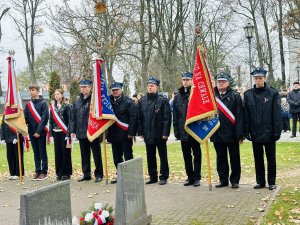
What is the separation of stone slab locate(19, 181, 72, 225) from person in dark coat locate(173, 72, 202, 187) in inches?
171

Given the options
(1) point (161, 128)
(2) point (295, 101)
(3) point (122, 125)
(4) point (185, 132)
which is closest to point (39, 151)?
(3) point (122, 125)

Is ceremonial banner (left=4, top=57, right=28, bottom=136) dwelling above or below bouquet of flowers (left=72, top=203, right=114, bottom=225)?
above

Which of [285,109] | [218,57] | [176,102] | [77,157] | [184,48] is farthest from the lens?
[218,57]

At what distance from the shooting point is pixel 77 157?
14.9 metres

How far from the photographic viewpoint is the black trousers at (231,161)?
798 cm

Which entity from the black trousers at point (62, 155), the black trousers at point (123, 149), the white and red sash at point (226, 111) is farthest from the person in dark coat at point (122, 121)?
the white and red sash at point (226, 111)

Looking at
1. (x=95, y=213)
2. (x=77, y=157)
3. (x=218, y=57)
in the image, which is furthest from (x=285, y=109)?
(x=218, y=57)

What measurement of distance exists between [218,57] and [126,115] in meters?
35.8

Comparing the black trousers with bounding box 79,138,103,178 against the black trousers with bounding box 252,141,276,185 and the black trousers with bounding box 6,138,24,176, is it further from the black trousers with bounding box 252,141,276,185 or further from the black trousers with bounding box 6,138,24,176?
the black trousers with bounding box 252,141,276,185

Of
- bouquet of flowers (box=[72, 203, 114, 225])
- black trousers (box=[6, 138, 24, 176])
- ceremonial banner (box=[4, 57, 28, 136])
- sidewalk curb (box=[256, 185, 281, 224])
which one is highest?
ceremonial banner (box=[4, 57, 28, 136])

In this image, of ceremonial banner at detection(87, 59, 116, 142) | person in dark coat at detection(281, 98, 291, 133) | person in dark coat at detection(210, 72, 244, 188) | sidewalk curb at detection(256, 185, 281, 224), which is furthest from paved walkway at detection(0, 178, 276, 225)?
person in dark coat at detection(281, 98, 291, 133)

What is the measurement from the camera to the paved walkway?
240 inches

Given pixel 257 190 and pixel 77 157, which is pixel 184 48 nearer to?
pixel 77 157

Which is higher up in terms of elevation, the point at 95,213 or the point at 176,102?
the point at 176,102
